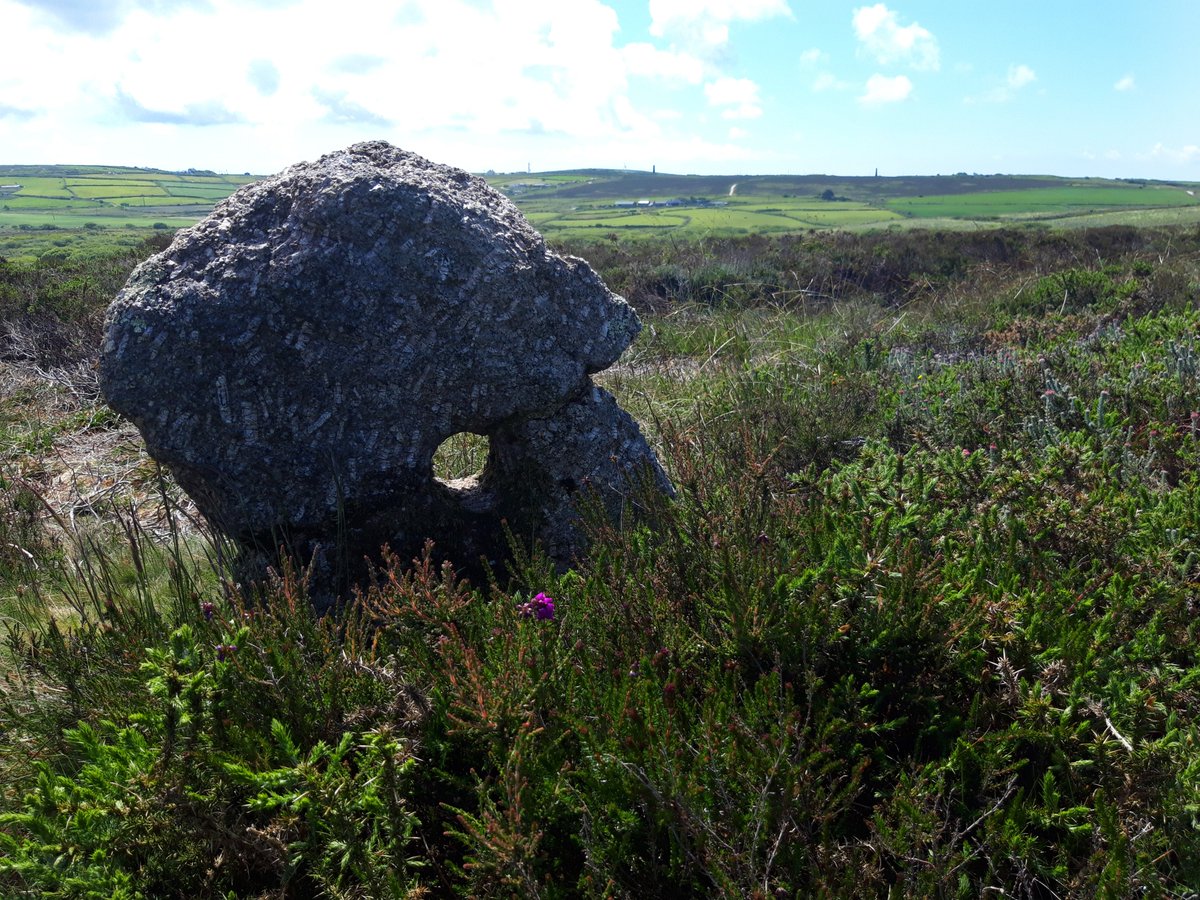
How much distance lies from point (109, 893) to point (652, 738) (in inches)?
51.0

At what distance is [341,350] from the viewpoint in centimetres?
335

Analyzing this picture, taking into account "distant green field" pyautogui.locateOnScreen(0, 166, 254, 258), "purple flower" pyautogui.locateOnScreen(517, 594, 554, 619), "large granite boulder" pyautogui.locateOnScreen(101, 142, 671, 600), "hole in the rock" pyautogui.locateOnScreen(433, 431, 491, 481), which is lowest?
"hole in the rock" pyautogui.locateOnScreen(433, 431, 491, 481)

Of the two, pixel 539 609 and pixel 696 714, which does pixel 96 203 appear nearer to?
pixel 539 609

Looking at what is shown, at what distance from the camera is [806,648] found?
227cm

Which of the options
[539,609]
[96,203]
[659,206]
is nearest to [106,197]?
[96,203]

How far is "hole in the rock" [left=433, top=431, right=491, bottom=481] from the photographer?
17.6 feet

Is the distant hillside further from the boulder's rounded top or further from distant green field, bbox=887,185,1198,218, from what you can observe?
the boulder's rounded top

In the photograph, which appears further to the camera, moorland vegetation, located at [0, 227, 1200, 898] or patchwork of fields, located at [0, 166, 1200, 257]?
patchwork of fields, located at [0, 166, 1200, 257]

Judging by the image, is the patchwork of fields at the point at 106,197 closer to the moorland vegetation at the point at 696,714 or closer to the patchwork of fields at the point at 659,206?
the patchwork of fields at the point at 659,206

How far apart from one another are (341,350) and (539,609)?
1.47 m

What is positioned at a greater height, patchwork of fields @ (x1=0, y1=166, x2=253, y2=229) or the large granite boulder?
patchwork of fields @ (x1=0, y1=166, x2=253, y2=229)

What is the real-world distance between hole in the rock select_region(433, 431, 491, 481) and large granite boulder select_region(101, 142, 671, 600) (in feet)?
5.26

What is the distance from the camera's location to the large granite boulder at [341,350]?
3.28 m

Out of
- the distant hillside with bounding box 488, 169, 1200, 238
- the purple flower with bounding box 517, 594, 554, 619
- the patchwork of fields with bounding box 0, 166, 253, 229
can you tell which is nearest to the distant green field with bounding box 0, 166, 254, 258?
the patchwork of fields with bounding box 0, 166, 253, 229
